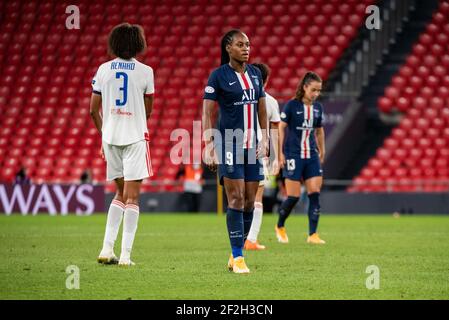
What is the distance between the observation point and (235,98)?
8102mm

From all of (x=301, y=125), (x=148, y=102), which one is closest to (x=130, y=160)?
(x=148, y=102)

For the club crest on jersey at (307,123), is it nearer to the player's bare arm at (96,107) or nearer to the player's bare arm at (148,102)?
Result: the player's bare arm at (148,102)

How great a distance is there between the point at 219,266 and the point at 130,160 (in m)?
1.33

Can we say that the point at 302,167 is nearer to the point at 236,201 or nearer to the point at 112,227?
the point at 112,227

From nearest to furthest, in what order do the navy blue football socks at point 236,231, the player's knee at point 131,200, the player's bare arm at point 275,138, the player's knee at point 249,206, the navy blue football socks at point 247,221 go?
the navy blue football socks at point 236,231 → the player's knee at point 131,200 → the player's knee at point 249,206 → the navy blue football socks at point 247,221 → the player's bare arm at point 275,138

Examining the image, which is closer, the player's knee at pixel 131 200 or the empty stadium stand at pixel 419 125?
the player's knee at pixel 131 200

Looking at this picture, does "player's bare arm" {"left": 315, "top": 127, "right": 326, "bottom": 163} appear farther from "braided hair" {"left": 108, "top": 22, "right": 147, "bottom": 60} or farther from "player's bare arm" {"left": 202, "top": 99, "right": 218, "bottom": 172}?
"player's bare arm" {"left": 202, "top": 99, "right": 218, "bottom": 172}

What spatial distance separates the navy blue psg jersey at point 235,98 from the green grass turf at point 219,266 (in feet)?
4.15

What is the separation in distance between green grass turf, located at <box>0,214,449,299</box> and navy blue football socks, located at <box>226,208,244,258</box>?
237 millimetres

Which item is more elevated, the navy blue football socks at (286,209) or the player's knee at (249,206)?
the player's knee at (249,206)

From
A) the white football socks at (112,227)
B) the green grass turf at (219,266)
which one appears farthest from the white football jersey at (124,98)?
the green grass turf at (219,266)

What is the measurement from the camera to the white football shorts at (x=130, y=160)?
8.57m

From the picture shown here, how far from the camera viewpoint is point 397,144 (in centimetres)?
2342
